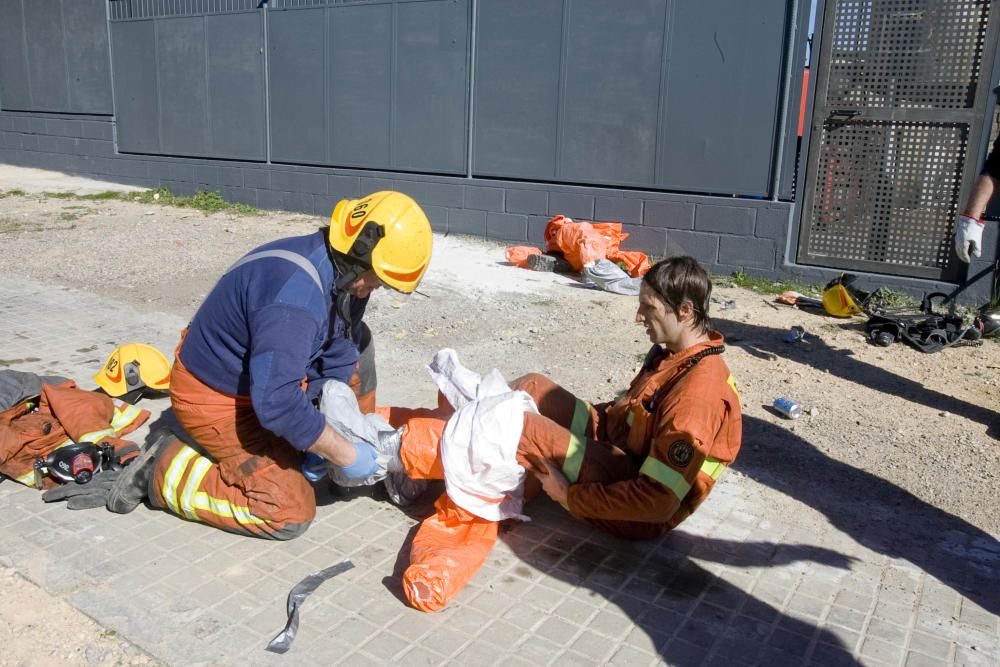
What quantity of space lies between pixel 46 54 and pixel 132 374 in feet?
42.5

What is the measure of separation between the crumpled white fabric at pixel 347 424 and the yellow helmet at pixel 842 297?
484 cm

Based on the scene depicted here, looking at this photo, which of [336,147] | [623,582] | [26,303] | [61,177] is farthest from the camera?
[61,177]

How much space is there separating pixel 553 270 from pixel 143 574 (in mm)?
6064

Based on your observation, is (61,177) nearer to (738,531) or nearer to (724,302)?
(724,302)

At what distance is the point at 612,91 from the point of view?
906 cm

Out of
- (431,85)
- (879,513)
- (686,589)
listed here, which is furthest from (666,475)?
(431,85)

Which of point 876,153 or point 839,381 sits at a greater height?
point 876,153

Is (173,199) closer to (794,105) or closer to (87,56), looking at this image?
(87,56)

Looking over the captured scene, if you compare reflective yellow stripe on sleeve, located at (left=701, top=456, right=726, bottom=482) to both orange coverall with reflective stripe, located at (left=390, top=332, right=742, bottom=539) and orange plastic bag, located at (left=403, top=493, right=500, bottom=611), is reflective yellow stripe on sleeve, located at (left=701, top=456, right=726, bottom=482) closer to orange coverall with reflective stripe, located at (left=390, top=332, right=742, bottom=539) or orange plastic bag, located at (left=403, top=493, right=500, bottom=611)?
orange coverall with reflective stripe, located at (left=390, top=332, right=742, bottom=539)

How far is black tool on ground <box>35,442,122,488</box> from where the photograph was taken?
12.5 feet

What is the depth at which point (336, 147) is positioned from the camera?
1131 centimetres

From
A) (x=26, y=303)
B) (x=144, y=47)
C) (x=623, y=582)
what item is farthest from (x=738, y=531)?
(x=144, y=47)

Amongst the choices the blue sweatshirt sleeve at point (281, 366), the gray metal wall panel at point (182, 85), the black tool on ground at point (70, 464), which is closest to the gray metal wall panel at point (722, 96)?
the blue sweatshirt sleeve at point (281, 366)

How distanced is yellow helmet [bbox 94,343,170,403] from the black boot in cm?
132
